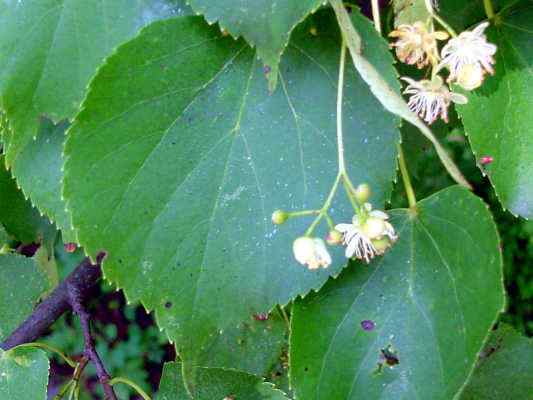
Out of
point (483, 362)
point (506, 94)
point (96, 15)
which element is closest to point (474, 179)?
point (483, 362)

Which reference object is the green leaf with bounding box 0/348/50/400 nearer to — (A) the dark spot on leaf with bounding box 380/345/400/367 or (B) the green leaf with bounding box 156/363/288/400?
(B) the green leaf with bounding box 156/363/288/400

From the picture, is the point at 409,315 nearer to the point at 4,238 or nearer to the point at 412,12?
the point at 412,12

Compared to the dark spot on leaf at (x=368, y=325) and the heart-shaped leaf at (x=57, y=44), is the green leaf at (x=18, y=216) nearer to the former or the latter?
the heart-shaped leaf at (x=57, y=44)

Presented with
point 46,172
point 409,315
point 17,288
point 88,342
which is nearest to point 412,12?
point 409,315

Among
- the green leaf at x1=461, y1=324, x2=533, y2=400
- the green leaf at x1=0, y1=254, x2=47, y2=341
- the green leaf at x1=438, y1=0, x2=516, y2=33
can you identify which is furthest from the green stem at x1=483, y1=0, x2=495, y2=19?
the green leaf at x1=0, y1=254, x2=47, y2=341

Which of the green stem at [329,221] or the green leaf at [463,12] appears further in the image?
the green leaf at [463,12]

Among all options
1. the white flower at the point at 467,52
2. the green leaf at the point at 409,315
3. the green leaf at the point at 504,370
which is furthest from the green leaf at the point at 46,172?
the green leaf at the point at 504,370

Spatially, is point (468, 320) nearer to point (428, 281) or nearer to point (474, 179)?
point (428, 281)
